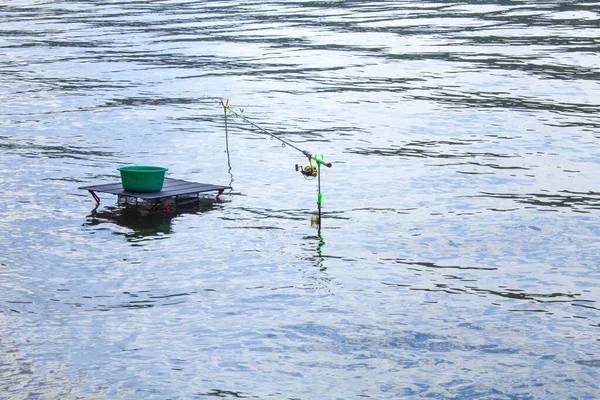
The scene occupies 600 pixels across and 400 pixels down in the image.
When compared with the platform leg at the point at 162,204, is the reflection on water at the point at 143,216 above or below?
below

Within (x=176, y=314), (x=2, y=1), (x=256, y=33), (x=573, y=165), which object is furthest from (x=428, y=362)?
(x=2, y=1)

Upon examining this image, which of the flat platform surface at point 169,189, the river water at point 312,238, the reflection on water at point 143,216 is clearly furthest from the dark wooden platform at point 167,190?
the river water at point 312,238

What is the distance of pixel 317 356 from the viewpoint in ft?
34.1

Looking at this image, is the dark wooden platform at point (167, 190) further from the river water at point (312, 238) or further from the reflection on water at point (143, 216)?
the river water at point (312, 238)

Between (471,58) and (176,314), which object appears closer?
(176,314)

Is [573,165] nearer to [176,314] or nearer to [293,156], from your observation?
[293,156]

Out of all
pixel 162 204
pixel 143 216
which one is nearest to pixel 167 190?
pixel 162 204

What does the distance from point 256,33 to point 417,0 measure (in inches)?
769

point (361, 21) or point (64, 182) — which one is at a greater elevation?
point (361, 21)

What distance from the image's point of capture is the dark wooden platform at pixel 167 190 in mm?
15538

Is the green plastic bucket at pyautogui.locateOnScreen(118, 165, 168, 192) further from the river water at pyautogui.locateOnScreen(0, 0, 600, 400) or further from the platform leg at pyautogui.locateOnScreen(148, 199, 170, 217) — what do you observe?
the river water at pyautogui.locateOnScreen(0, 0, 600, 400)

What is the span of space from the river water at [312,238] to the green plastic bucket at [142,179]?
1.52 ft

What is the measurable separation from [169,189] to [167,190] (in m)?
0.11

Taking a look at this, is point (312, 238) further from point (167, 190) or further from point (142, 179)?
point (142, 179)
